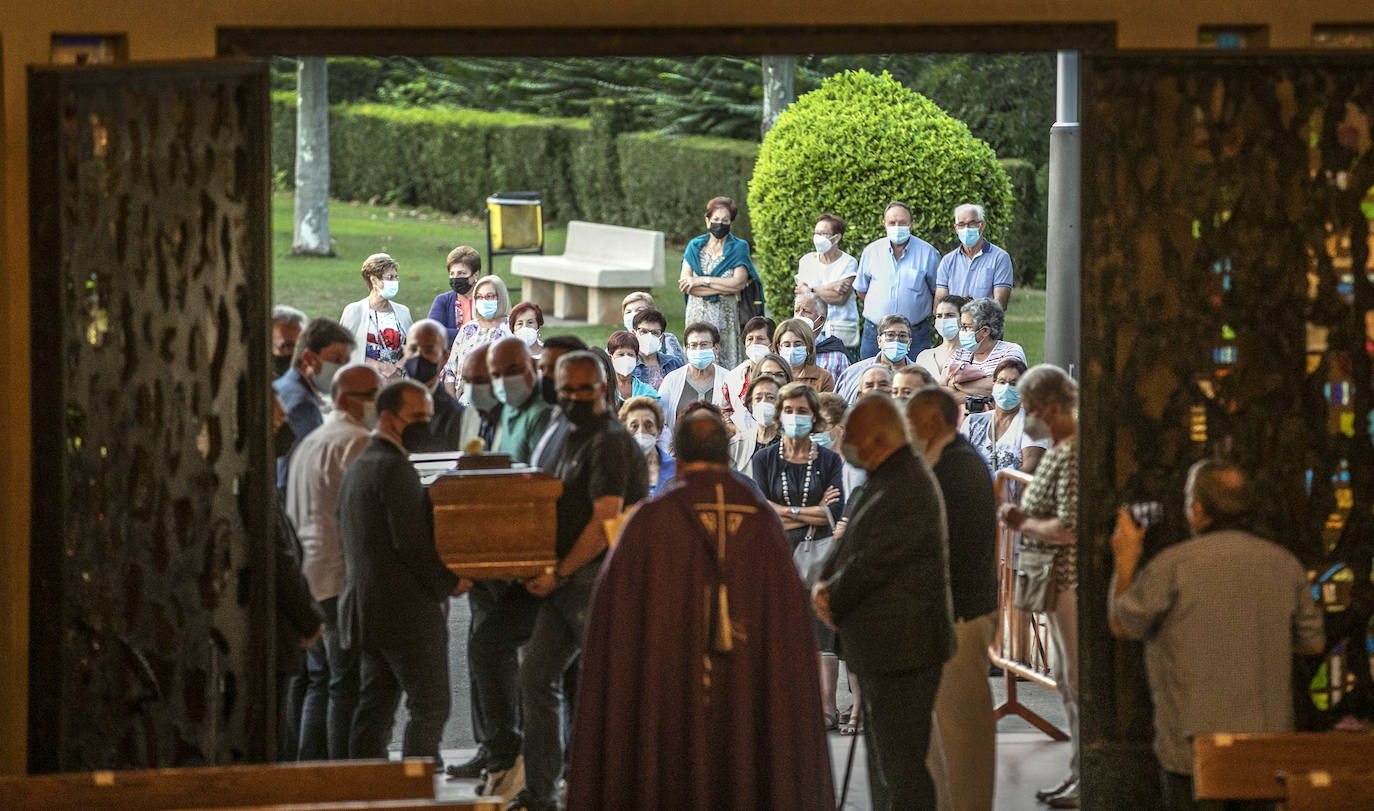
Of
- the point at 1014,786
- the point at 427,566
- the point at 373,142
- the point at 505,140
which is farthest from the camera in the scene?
the point at 373,142

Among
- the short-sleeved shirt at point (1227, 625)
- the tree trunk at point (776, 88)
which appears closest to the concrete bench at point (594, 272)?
the tree trunk at point (776, 88)

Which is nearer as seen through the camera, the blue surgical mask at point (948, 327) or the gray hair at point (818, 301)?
the blue surgical mask at point (948, 327)

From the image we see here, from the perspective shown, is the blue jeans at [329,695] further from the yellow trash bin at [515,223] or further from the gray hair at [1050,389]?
the yellow trash bin at [515,223]

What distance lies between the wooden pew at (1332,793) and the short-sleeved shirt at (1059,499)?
1770mm

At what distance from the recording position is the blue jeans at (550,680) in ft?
26.4

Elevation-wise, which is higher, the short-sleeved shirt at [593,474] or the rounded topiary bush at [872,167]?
the rounded topiary bush at [872,167]

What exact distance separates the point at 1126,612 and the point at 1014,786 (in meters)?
A: 1.73

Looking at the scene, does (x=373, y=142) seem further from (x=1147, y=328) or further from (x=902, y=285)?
(x=1147, y=328)

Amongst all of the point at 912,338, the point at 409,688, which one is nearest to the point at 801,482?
the point at 409,688

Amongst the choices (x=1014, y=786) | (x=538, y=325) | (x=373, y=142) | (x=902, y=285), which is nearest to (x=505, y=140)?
(x=373, y=142)

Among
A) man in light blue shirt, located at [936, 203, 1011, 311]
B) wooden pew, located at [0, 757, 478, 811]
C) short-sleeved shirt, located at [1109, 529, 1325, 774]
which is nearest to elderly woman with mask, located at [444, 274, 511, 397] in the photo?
man in light blue shirt, located at [936, 203, 1011, 311]

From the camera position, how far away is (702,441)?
7301 millimetres

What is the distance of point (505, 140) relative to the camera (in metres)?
25.5

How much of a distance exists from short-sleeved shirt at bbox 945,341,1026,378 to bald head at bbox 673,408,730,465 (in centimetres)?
367
